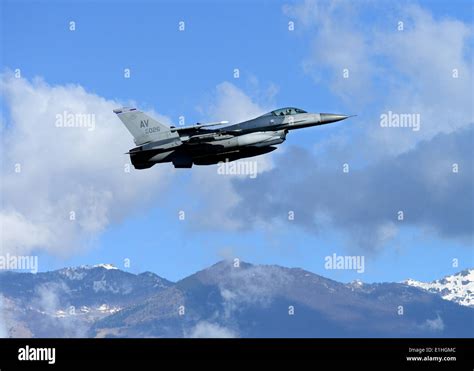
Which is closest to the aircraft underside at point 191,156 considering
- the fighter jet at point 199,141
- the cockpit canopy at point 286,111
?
the fighter jet at point 199,141

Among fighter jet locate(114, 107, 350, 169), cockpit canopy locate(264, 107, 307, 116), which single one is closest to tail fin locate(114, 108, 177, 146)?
fighter jet locate(114, 107, 350, 169)

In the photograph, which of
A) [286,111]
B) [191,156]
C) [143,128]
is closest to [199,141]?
[191,156]

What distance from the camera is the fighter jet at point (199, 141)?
91125mm

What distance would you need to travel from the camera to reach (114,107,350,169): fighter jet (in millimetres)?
91125

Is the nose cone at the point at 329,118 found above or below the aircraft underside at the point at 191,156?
above

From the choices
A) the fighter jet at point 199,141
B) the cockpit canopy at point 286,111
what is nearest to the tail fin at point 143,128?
the fighter jet at point 199,141

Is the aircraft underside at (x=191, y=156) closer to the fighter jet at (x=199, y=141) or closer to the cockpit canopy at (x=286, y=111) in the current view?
the fighter jet at (x=199, y=141)

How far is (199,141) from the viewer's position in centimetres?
9131

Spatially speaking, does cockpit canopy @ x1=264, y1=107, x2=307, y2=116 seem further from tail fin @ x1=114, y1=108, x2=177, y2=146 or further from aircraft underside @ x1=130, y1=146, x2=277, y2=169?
tail fin @ x1=114, y1=108, x2=177, y2=146

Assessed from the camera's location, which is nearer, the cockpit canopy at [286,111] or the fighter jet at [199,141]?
the fighter jet at [199,141]
